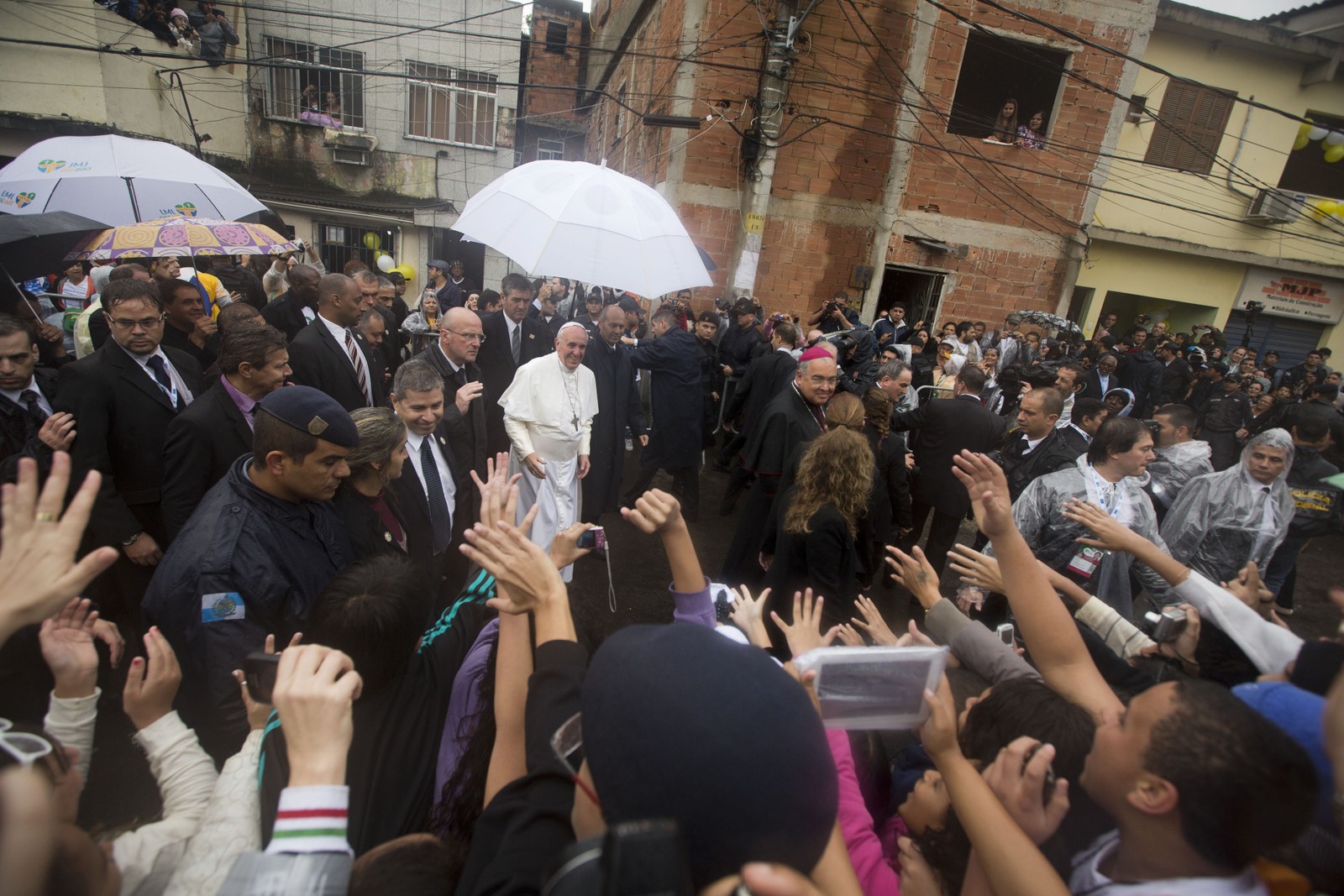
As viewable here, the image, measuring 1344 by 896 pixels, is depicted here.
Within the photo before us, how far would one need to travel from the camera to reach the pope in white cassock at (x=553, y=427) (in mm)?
4152

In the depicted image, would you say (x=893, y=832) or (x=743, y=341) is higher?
(x=743, y=341)

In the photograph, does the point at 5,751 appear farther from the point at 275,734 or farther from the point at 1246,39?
the point at 1246,39

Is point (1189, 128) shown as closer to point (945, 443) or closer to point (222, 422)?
point (945, 443)

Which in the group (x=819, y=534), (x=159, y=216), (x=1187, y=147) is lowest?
(x=819, y=534)

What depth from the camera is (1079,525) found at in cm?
326

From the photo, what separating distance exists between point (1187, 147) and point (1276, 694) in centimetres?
1640

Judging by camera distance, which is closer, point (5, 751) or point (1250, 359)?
point (5, 751)

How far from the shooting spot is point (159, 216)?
5.10 m

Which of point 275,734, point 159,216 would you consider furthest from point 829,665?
point 159,216

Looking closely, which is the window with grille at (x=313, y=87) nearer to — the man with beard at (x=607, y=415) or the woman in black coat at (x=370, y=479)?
the man with beard at (x=607, y=415)

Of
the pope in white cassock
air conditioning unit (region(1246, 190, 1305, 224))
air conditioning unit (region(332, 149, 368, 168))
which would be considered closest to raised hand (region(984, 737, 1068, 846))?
the pope in white cassock

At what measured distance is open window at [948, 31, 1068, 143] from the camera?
36.1 ft

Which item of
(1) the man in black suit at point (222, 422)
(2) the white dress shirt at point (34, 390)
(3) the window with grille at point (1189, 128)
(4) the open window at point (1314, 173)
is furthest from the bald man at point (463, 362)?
(4) the open window at point (1314, 173)

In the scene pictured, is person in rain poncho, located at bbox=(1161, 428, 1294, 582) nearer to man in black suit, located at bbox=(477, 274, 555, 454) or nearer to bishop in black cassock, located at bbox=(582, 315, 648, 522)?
bishop in black cassock, located at bbox=(582, 315, 648, 522)
